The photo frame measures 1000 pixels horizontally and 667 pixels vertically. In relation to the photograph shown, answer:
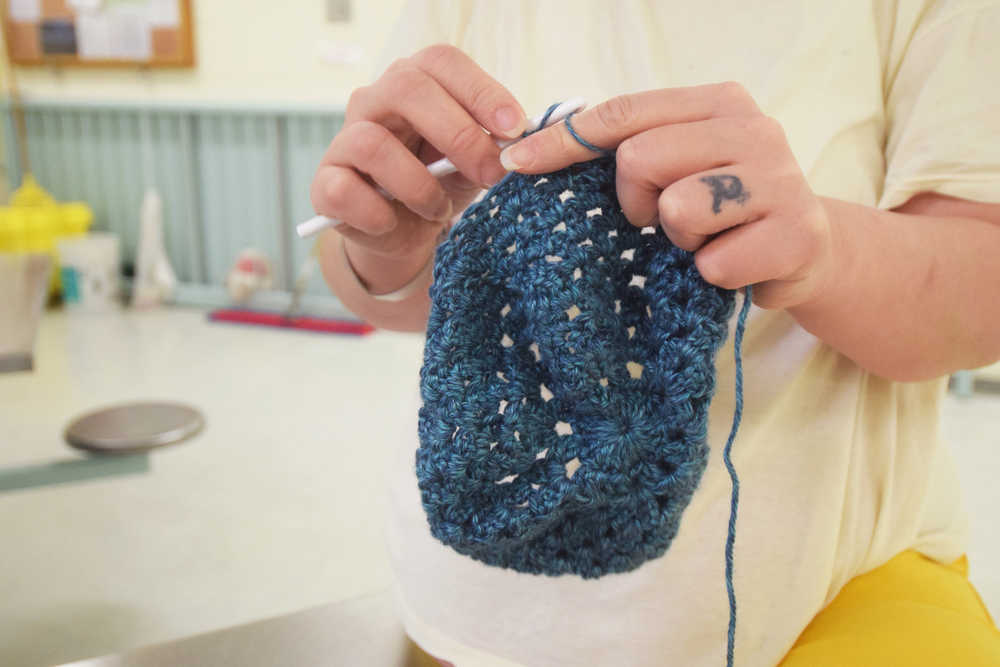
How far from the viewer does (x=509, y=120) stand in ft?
1.47

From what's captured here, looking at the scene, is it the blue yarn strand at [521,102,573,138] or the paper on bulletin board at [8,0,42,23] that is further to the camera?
the paper on bulletin board at [8,0,42,23]

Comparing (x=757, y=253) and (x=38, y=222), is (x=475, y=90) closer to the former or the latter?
(x=757, y=253)

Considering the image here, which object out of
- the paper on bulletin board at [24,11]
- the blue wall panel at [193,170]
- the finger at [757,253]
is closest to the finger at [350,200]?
the finger at [757,253]

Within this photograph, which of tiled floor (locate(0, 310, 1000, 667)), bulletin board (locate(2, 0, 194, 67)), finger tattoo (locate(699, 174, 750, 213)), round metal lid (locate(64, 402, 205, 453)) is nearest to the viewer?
finger tattoo (locate(699, 174, 750, 213))

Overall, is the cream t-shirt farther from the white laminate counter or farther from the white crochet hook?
the white laminate counter

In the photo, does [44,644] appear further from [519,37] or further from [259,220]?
[259,220]

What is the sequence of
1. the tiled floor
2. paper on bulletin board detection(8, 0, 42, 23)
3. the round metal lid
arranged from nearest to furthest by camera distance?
the round metal lid, the tiled floor, paper on bulletin board detection(8, 0, 42, 23)

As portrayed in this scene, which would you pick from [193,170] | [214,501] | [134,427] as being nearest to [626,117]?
[134,427]

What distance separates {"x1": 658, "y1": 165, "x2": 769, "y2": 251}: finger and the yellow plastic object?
2.70 metres

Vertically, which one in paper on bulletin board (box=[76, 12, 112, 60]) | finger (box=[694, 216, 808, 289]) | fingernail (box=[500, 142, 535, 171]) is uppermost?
paper on bulletin board (box=[76, 12, 112, 60])

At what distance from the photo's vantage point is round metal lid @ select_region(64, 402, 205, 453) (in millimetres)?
1062

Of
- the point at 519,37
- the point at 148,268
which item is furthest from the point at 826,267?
the point at 148,268

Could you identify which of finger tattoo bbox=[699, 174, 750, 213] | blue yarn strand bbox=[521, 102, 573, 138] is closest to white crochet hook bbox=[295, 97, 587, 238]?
blue yarn strand bbox=[521, 102, 573, 138]

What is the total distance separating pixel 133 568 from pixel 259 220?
1569mm
